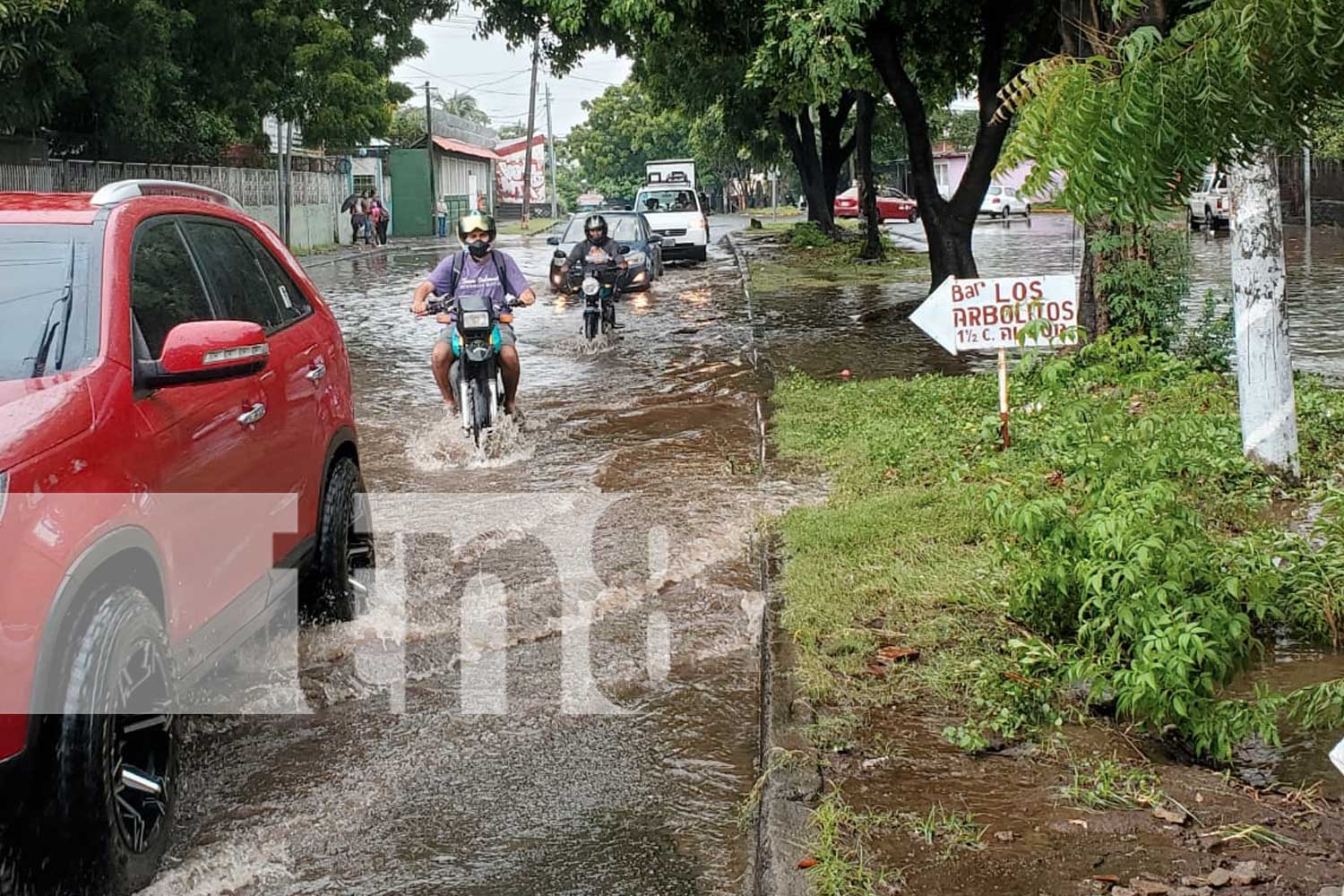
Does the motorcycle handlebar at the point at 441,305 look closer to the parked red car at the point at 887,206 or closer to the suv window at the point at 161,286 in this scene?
the suv window at the point at 161,286

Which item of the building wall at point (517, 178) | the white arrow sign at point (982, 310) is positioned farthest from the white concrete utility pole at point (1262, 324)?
the building wall at point (517, 178)

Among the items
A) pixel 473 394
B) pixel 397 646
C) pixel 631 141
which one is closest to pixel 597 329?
pixel 473 394

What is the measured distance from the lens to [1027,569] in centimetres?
529

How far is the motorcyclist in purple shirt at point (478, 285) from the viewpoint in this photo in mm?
10656

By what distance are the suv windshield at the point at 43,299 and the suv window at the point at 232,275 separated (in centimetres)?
74

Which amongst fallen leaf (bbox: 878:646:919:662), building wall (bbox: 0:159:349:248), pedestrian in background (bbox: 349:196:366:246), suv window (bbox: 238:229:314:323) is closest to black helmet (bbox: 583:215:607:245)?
building wall (bbox: 0:159:349:248)

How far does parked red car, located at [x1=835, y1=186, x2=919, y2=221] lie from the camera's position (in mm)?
53844

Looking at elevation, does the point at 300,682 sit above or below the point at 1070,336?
below

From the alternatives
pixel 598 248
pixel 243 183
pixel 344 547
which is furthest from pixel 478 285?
pixel 243 183

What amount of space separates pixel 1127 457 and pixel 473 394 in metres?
6.20

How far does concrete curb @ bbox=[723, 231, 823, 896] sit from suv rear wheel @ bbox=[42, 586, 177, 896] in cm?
169

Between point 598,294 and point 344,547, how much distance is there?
1093 centimetres

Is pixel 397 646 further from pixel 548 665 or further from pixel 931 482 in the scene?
pixel 931 482

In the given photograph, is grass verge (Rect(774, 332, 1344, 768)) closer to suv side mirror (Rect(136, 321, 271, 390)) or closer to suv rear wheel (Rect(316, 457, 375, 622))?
suv rear wheel (Rect(316, 457, 375, 622))
